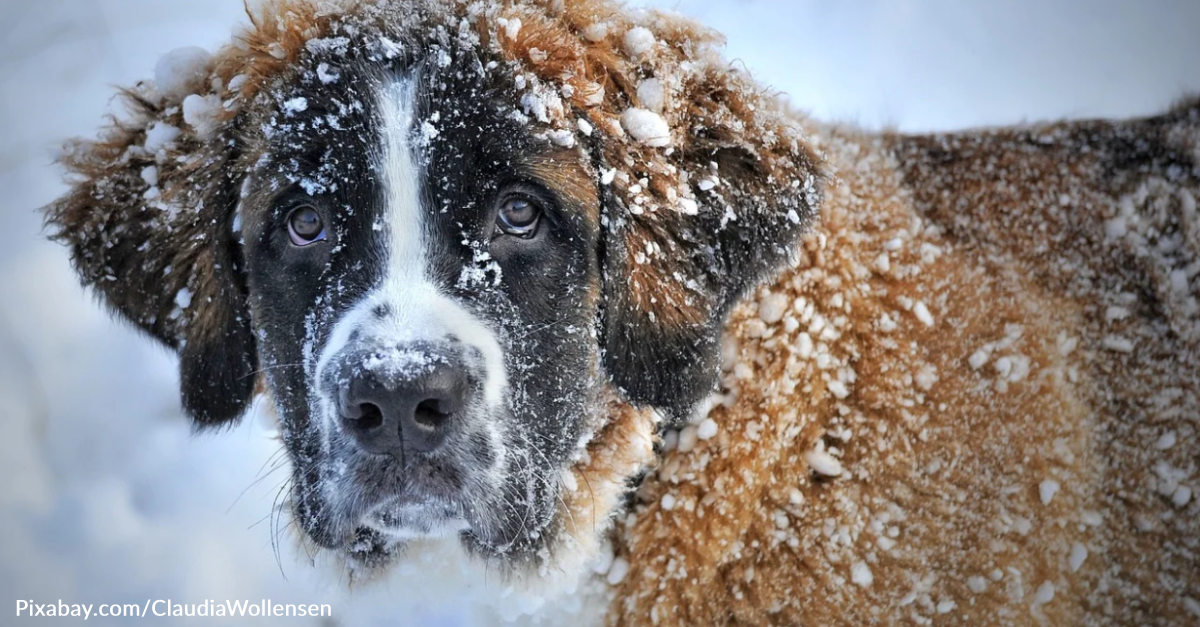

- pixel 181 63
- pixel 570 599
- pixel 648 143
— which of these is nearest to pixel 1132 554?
pixel 570 599

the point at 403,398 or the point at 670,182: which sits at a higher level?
the point at 670,182

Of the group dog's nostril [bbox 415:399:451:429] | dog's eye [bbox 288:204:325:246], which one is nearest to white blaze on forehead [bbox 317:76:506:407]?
dog's nostril [bbox 415:399:451:429]

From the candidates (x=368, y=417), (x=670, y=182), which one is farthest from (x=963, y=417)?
(x=368, y=417)

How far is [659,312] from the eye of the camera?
6.93ft

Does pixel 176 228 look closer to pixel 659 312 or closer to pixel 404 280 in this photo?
pixel 404 280

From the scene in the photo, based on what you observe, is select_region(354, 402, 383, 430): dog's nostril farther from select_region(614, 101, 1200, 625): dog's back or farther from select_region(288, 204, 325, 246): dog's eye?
select_region(614, 101, 1200, 625): dog's back

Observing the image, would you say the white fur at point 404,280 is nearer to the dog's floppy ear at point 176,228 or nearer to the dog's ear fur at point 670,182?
the dog's ear fur at point 670,182

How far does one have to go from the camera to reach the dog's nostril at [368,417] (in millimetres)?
1738

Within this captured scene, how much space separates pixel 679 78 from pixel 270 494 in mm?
2695

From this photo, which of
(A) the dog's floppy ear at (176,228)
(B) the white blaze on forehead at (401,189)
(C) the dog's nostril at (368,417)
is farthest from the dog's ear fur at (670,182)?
(A) the dog's floppy ear at (176,228)

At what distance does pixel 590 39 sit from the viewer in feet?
6.78

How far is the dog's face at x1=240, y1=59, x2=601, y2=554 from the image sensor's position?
1.80m

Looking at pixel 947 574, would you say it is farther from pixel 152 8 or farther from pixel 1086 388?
pixel 152 8

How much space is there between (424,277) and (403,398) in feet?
1.04
